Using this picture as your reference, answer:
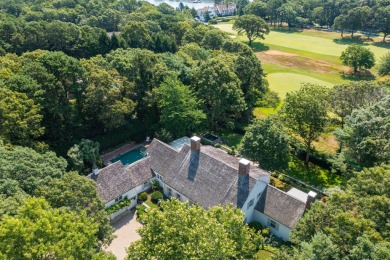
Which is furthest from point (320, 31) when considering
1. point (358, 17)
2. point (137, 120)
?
point (137, 120)

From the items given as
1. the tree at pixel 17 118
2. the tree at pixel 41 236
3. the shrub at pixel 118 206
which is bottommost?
the shrub at pixel 118 206

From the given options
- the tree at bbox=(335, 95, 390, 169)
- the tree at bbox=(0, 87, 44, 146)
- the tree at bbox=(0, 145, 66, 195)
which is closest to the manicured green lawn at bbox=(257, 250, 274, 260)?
the tree at bbox=(335, 95, 390, 169)

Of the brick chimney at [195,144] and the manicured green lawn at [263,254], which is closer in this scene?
the manicured green lawn at [263,254]

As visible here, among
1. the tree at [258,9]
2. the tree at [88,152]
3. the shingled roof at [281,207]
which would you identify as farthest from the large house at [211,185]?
the tree at [258,9]

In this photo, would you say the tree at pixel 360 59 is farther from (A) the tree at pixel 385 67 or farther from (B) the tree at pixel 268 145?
(B) the tree at pixel 268 145

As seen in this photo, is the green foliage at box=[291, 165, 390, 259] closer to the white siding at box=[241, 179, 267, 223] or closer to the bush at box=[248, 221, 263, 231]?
the white siding at box=[241, 179, 267, 223]

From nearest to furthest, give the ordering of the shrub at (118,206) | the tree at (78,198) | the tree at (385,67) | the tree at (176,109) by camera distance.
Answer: the tree at (78,198) → the shrub at (118,206) → the tree at (176,109) → the tree at (385,67)

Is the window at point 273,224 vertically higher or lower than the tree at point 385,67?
lower

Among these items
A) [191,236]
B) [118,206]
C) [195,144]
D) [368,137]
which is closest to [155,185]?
[118,206]

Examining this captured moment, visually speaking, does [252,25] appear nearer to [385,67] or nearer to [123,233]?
[385,67]

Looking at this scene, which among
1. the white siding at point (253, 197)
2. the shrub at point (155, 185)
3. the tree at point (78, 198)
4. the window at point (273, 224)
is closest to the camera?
the tree at point (78, 198)
